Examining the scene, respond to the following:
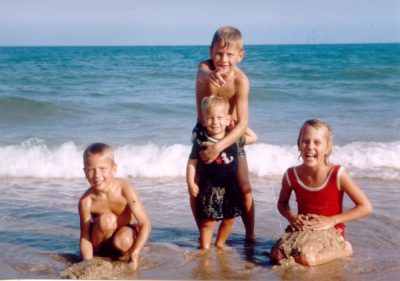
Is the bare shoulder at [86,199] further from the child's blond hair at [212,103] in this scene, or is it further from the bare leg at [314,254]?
the bare leg at [314,254]

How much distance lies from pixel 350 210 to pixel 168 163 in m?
4.06

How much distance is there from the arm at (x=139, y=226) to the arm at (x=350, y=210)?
116cm

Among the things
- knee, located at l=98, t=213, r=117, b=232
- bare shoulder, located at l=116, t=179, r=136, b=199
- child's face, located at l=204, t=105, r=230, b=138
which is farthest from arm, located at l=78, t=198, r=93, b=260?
child's face, located at l=204, t=105, r=230, b=138

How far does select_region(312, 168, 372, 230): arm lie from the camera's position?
11.3ft

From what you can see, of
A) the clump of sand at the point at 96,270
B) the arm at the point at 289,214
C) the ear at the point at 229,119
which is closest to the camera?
the clump of sand at the point at 96,270

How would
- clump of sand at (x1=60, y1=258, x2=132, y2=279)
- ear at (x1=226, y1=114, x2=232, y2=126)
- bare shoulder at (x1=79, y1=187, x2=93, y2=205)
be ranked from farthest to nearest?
ear at (x1=226, y1=114, x2=232, y2=126), bare shoulder at (x1=79, y1=187, x2=93, y2=205), clump of sand at (x1=60, y1=258, x2=132, y2=279)

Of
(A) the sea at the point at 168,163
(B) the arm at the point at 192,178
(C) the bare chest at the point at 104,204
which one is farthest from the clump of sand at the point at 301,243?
(C) the bare chest at the point at 104,204

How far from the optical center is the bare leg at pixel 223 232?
391 centimetres

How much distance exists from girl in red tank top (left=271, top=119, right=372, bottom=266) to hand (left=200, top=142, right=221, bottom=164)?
22.3 inches

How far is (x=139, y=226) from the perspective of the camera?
A: 356cm

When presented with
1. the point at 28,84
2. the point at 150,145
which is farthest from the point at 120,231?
the point at 28,84

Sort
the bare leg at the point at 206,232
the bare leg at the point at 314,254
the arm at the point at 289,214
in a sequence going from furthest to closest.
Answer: the bare leg at the point at 206,232 < the arm at the point at 289,214 < the bare leg at the point at 314,254

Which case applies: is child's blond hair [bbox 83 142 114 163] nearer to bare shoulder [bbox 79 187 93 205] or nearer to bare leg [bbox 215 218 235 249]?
bare shoulder [bbox 79 187 93 205]

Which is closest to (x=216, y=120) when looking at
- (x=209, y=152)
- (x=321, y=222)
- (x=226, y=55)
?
(x=209, y=152)
